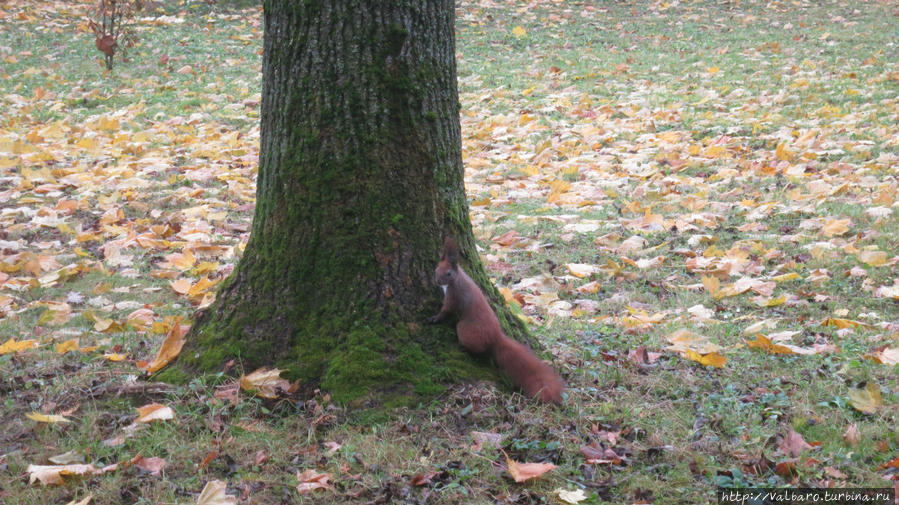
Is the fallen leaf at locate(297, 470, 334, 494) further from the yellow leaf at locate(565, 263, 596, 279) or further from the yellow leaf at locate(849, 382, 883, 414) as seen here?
the yellow leaf at locate(565, 263, 596, 279)

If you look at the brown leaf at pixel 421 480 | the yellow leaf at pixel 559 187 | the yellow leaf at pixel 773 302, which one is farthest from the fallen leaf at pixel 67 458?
the yellow leaf at pixel 559 187

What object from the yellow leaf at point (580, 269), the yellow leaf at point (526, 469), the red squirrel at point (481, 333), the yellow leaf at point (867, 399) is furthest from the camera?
the yellow leaf at point (580, 269)

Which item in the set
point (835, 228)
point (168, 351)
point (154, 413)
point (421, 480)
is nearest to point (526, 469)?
point (421, 480)

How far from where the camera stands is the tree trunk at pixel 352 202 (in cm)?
323

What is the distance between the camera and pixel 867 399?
3.18 m

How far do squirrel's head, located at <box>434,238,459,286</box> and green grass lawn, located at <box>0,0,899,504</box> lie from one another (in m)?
0.46

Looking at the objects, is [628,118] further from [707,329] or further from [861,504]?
[861,504]

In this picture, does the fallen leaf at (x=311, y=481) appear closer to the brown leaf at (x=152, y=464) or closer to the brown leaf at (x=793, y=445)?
the brown leaf at (x=152, y=464)

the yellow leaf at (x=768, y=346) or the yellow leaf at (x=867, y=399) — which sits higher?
the yellow leaf at (x=867, y=399)

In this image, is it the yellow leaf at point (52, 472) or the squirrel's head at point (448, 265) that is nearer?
the yellow leaf at point (52, 472)

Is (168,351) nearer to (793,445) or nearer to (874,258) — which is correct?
(793,445)

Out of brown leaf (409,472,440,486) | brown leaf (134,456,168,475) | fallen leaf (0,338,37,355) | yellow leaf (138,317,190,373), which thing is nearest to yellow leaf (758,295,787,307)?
brown leaf (409,472,440,486)

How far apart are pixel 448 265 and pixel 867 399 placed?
1827mm

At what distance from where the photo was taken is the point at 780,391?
11.0ft
